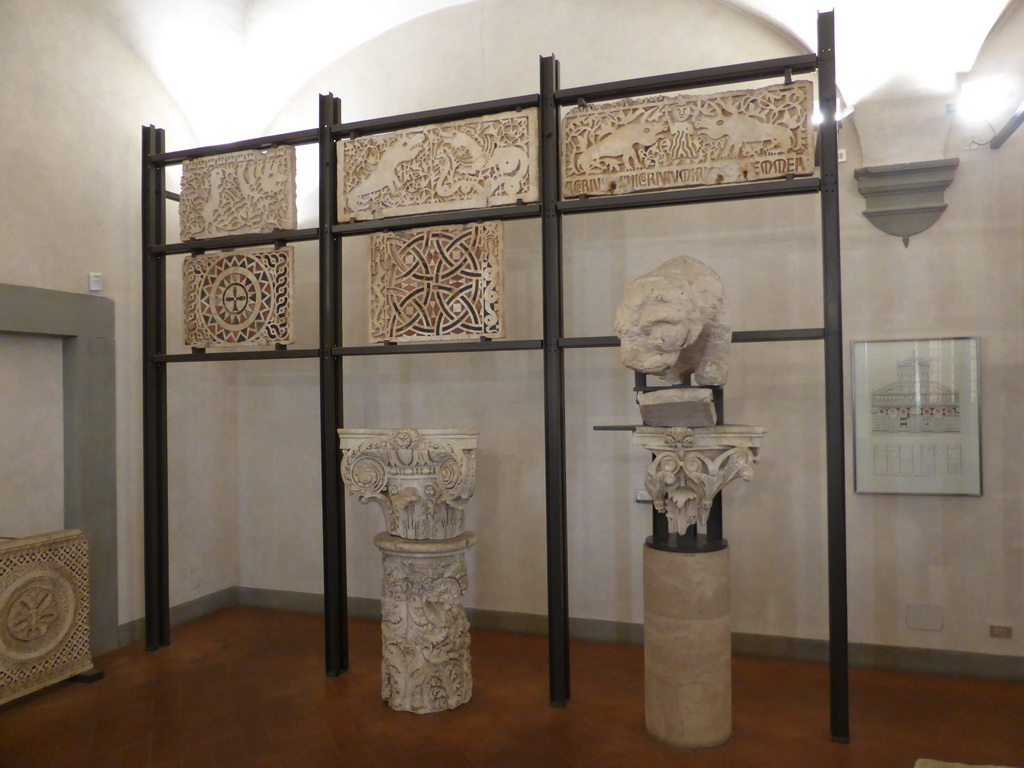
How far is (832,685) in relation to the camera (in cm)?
367

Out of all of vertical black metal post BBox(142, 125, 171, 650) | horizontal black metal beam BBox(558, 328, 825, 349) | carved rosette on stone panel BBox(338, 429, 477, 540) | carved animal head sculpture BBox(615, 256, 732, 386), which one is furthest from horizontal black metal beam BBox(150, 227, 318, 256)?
carved animal head sculpture BBox(615, 256, 732, 386)

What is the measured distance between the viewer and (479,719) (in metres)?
3.98

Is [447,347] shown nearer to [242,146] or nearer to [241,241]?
[241,241]

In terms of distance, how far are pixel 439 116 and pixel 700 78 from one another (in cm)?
147

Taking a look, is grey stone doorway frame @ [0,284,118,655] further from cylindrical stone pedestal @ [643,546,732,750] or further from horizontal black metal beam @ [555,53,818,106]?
cylindrical stone pedestal @ [643,546,732,750]

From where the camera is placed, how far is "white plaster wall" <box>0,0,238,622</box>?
180 inches

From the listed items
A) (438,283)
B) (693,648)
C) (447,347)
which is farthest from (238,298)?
(693,648)

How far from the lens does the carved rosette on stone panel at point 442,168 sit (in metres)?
4.24

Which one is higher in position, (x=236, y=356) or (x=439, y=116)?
(x=439, y=116)

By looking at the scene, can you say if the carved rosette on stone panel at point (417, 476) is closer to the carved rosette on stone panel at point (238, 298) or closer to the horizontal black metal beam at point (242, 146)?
the carved rosette on stone panel at point (238, 298)

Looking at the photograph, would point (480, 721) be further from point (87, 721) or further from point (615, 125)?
point (615, 125)

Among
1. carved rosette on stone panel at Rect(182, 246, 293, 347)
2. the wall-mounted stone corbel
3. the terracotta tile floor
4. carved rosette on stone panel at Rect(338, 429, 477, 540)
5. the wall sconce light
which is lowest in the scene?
the terracotta tile floor

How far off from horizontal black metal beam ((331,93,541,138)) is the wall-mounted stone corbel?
6.90 feet

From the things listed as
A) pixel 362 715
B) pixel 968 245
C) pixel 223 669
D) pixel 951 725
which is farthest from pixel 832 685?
pixel 223 669
